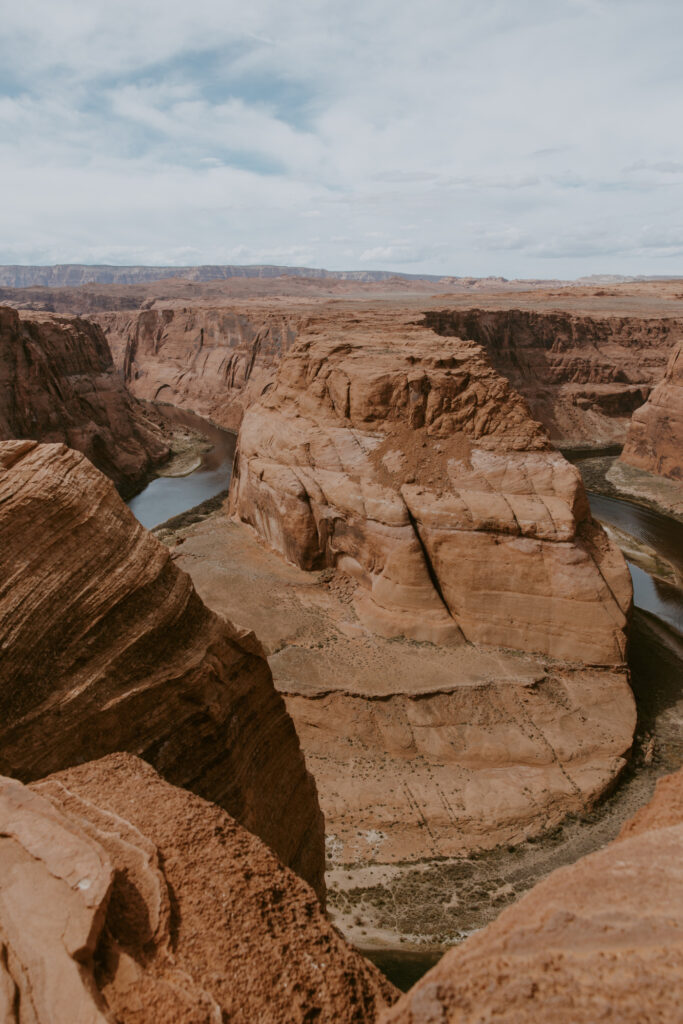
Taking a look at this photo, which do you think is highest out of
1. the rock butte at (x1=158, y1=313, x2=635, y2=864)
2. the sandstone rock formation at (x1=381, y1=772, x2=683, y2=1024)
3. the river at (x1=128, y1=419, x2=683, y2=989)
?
the sandstone rock formation at (x1=381, y1=772, x2=683, y2=1024)

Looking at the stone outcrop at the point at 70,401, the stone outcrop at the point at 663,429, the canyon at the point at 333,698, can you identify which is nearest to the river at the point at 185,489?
the stone outcrop at the point at 70,401

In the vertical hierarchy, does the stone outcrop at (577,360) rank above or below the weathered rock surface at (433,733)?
above

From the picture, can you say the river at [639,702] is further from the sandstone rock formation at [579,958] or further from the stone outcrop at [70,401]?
the sandstone rock formation at [579,958]

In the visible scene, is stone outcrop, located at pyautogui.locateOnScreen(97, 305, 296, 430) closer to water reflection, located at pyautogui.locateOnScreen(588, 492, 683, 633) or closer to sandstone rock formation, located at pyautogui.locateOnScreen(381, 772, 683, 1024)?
water reflection, located at pyautogui.locateOnScreen(588, 492, 683, 633)

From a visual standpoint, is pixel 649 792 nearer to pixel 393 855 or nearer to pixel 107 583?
pixel 393 855

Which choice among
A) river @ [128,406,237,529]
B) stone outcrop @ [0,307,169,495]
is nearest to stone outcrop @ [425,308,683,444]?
river @ [128,406,237,529]

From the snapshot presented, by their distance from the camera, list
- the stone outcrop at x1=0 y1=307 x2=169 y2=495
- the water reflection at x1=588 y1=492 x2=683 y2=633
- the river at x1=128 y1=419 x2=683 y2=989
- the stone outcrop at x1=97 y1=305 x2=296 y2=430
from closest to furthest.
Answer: the river at x1=128 y1=419 x2=683 y2=989 → the water reflection at x1=588 y1=492 x2=683 y2=633 → the stone outcrop at x1=0 y1=307 x2=169 y2=495 → the stone outcrop at x1=97 y1=305 x2=296 y2=430
